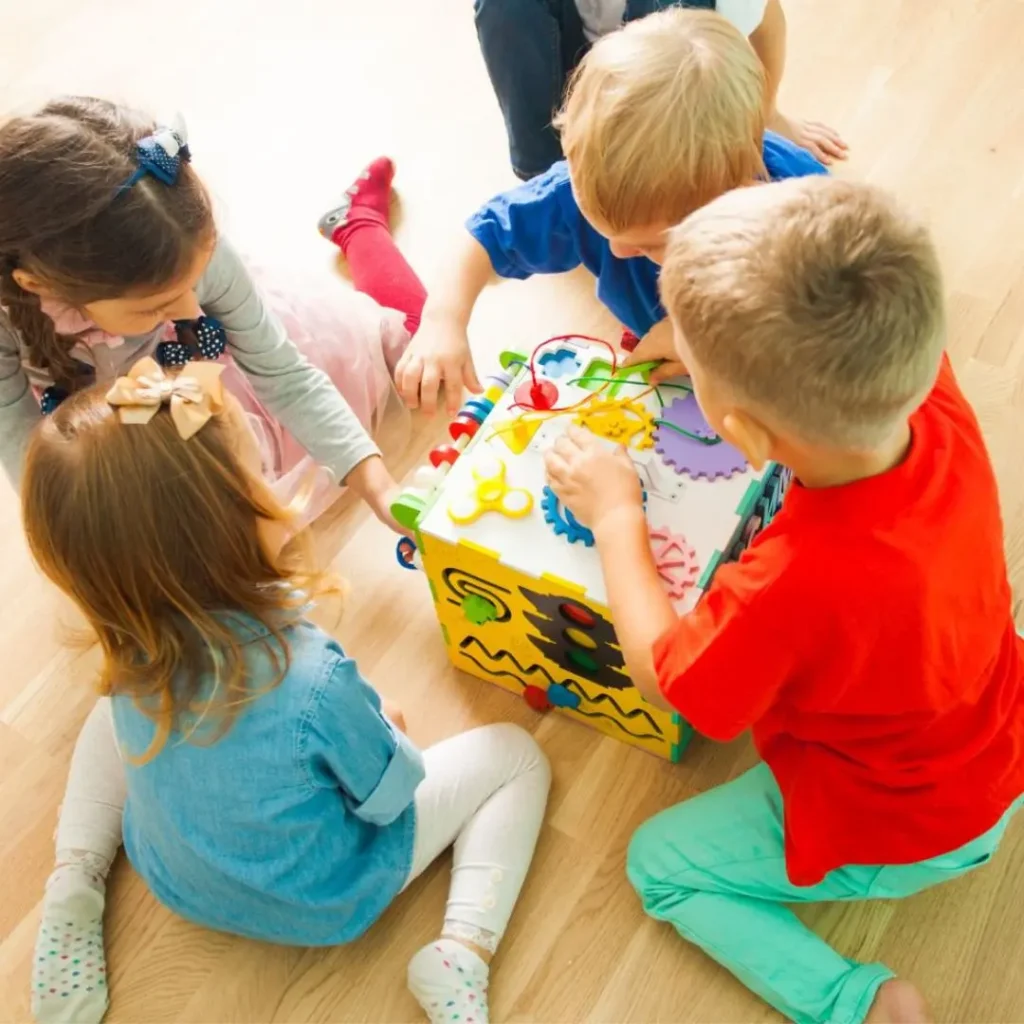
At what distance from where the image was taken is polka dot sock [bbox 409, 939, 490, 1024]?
3.22 feet

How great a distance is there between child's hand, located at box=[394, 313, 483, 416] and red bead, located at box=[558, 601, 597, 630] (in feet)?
0.96

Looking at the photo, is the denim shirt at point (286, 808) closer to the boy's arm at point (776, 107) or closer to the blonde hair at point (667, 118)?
the blonde hair at point (667, 118)

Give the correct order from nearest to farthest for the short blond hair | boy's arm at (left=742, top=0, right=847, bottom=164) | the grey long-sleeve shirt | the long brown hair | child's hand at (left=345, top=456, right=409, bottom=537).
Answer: the short blond hair, the long brown hair, the grey long-sleeve shirt, child's hand at (left=345, top=456, right=409, bottom=537), boy's arm at (left=742, top=0, right=847, bottom=164)

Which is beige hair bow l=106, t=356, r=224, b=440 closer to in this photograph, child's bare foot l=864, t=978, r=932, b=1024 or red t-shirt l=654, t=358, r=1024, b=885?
red t-shirt l=654, t=358, r=1024, b=885

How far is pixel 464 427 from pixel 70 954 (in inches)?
25.8

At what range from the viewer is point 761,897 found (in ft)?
3.20

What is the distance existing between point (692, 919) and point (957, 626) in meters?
0.42

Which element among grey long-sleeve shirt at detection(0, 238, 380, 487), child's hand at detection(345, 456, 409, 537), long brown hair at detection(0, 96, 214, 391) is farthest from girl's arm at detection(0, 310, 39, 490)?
child's hand at detection(345, 456, 409, 537)

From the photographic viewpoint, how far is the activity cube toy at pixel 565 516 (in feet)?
3.08

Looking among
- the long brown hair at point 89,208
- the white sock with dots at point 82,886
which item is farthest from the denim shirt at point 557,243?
the white sock with dots at point 82,886

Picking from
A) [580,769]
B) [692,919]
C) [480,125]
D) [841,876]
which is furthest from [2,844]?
[480,125]

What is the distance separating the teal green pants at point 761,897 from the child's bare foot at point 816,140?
1002 millimetres

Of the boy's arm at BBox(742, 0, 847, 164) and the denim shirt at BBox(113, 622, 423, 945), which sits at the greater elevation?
the boy's arm at BBox(742, 0, 847, 164)

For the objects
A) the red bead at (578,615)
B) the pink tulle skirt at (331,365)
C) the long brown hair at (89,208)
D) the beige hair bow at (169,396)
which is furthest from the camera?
the pink tulle skirt at (331,365)
